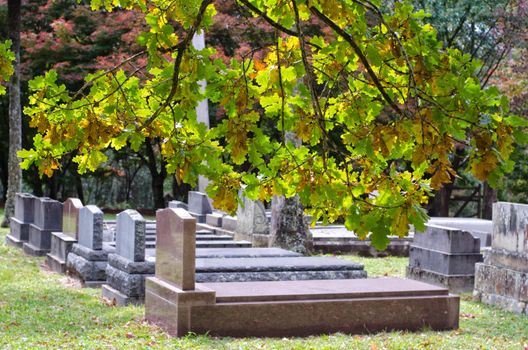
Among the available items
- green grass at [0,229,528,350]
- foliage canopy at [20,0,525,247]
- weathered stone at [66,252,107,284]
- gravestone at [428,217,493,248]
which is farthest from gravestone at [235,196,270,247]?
foliage canopy at [20,0,525,247]

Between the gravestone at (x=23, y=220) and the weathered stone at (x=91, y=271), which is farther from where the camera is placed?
the gravestone at (x=23, y=220)

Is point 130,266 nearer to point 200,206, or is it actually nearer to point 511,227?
point 511,227

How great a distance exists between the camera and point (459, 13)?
26.0 metres

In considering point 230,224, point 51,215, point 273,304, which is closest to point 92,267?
point 51,215

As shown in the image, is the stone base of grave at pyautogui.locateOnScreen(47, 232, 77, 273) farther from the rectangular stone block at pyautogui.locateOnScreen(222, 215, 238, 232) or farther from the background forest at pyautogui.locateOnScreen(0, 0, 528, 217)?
the background forest at pyautogui.locateOnScreen(0, 0, 528, 217)

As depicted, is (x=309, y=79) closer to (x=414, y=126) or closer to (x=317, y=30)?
(x=414, y=126)

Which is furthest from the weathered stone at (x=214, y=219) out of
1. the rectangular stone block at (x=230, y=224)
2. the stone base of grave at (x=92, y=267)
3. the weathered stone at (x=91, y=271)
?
the weathered stone at (x=91, y=271)

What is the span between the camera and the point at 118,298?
11.9m

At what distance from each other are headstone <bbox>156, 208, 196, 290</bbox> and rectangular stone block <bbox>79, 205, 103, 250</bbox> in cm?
380

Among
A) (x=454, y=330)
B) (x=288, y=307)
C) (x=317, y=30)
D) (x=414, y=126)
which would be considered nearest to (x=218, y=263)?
(x=288, y=307)

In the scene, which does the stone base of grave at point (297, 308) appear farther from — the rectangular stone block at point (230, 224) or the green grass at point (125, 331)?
the rectangular stone block at point (230, 224)

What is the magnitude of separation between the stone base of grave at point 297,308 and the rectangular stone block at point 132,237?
167cm

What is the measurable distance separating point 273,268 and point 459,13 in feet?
53.6

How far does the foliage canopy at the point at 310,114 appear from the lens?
15.5 ft
